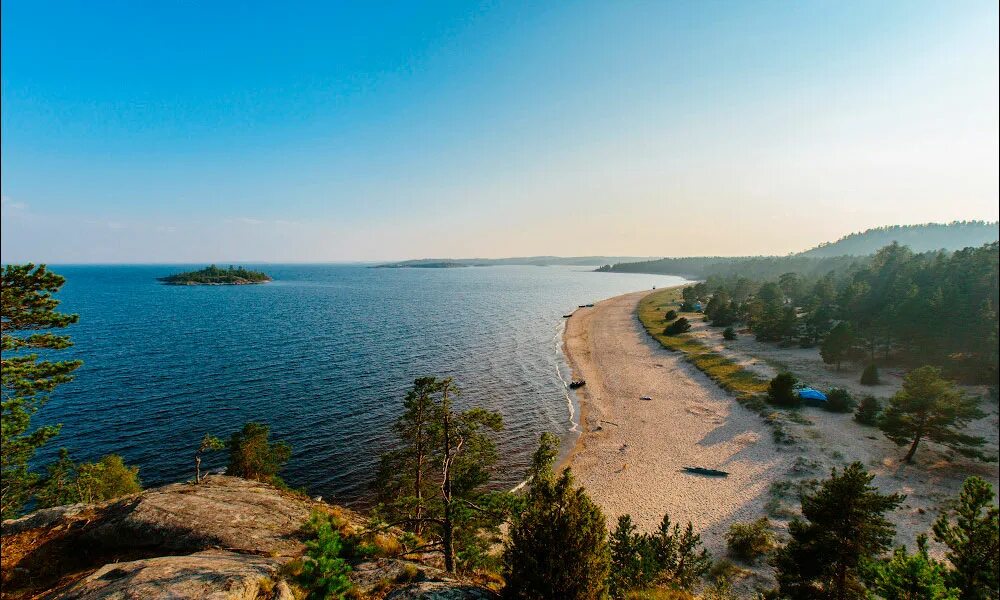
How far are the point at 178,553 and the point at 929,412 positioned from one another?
54396 mm

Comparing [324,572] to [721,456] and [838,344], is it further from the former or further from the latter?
[838,344]

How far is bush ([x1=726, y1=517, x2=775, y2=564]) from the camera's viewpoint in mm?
26375

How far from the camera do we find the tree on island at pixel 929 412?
107ft

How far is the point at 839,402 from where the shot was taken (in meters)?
47.8

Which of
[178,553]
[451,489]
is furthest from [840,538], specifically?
[178,553]

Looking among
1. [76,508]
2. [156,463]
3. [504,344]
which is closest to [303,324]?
[504,344]

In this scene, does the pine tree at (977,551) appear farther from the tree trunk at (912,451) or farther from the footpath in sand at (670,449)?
the tree trunk at (912,451)

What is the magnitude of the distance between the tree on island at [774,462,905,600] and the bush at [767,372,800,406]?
120 ft

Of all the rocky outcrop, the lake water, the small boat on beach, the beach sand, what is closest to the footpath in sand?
the beach sand

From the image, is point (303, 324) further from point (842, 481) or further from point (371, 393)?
point (842, 481)

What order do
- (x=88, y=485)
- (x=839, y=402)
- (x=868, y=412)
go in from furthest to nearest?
(x=839, y=402) < (x=868, y=412) < (x=88, y=485)

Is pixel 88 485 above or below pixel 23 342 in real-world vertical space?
below

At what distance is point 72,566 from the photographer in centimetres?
1589

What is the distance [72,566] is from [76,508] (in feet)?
15.3
